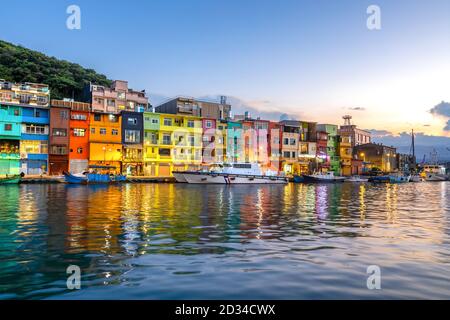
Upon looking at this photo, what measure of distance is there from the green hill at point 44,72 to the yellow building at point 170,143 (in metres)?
31.2

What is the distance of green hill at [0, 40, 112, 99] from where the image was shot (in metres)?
94.6

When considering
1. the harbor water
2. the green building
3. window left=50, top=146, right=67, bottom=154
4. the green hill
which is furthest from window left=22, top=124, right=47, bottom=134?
the green building

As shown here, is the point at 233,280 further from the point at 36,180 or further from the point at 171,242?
the point at 36,180

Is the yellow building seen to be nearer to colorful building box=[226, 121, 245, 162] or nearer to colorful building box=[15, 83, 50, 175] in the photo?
colorful building box=[226, 121, 245, 162]

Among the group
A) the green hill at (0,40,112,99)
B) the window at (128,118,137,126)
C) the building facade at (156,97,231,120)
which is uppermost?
the green hill at (0,40,112,99)

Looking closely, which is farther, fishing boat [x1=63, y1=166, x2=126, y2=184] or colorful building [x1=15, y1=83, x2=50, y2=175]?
colorful building [x1=15, y1=83, x2=50, y2=175]

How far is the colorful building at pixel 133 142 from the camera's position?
240 feet

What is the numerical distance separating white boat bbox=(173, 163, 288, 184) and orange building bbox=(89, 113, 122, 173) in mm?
13382

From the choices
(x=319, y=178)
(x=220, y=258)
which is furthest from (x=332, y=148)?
(x=220, y=258)

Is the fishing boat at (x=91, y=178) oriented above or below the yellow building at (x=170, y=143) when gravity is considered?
below

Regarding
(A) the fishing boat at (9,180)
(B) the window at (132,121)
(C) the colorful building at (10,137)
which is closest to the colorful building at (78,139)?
(B) the window at (132,121)

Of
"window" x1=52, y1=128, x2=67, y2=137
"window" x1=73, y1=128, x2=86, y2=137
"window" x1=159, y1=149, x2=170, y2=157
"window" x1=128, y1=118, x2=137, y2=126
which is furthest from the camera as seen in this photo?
"window" x1=159, y1=149, x2=170, y2=157

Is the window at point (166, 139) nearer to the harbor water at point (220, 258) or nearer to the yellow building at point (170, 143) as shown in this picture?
the yellow building at point (170, 143)
